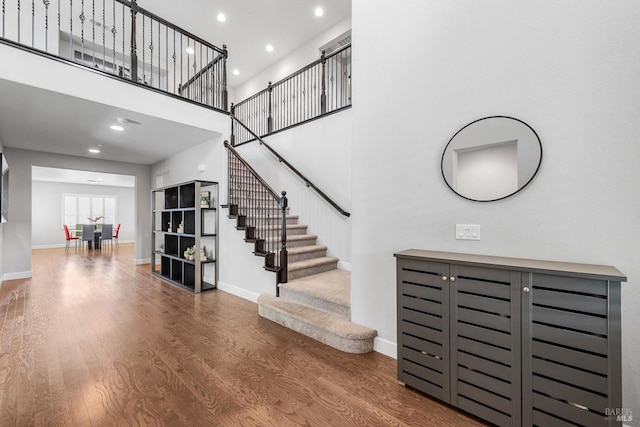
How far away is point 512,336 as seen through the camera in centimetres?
156

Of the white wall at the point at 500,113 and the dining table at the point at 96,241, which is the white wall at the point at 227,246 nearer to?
the white wall at the point at 500,113

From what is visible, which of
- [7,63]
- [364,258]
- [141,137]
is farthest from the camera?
[141,137]

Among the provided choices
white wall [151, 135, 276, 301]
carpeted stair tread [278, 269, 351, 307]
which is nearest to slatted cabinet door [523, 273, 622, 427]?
carpeted stair tread [278, 269, 351, 307]

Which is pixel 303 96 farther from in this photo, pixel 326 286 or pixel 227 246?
pixel 326 286

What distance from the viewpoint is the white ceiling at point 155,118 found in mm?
3539

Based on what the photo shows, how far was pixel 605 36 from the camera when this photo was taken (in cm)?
155

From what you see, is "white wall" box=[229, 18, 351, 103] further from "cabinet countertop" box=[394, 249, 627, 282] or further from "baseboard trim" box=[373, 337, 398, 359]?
"baseboard trim" box=[373, 337, 398, 359]

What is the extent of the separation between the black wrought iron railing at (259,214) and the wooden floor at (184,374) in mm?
816

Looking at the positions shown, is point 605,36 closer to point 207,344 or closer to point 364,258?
point 364,258

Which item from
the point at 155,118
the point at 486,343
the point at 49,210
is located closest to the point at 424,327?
the point at 486,343

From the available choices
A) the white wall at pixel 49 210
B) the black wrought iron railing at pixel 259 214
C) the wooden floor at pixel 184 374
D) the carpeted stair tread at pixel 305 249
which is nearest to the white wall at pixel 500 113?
the wooden floor at pixel 184 374

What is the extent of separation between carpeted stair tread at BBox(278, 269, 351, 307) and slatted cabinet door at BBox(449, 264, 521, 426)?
123cm

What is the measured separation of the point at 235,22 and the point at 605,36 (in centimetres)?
642

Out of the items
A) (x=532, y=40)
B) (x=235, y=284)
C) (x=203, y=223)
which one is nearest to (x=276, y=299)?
(x=235, y=284)
